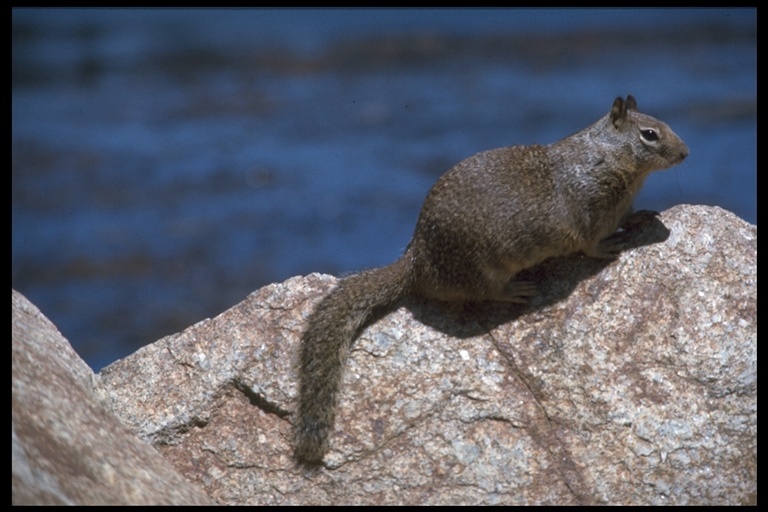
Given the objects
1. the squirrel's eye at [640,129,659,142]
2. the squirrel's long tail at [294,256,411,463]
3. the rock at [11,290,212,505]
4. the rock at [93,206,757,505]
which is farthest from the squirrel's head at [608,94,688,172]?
the rock at [11,290,212,505]

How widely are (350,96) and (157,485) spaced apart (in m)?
14.6

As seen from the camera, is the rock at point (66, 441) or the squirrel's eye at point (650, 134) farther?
the squirrel's eye at point (650, 134)

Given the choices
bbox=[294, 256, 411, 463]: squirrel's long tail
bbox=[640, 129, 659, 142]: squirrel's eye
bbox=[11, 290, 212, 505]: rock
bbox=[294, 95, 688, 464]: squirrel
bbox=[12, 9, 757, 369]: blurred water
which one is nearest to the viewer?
bbox=[11, 290, 212, 505]: rock

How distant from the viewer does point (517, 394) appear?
5.23 meters

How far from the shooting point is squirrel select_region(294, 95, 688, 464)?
5.34m

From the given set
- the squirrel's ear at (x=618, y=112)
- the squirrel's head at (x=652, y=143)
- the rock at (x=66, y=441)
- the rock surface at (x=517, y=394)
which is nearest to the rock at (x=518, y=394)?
the rock surface at (x=517, y=394)

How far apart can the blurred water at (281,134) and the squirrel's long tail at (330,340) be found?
6.43 m

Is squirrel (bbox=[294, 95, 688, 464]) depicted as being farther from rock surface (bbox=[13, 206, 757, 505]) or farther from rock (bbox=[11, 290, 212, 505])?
rock (bbox=[11, 290, 212, 505])

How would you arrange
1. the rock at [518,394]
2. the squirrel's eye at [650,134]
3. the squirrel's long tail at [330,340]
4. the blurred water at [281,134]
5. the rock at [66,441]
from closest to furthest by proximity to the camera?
the rock at [66,441]
the rock at [518,394]
the squirrel's long tail at [330,340]
the squirrel's eye at [650,134]
the blurred water at [281,134]

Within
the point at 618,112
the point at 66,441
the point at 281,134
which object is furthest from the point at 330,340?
the point at 281,134

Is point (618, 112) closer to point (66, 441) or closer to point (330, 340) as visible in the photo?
point (330, 340)

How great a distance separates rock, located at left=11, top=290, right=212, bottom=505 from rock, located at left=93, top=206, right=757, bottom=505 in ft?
1.46

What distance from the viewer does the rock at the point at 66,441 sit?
155 inches

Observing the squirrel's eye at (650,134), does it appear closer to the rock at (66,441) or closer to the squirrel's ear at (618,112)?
the squirrel's ear at (618,112)
